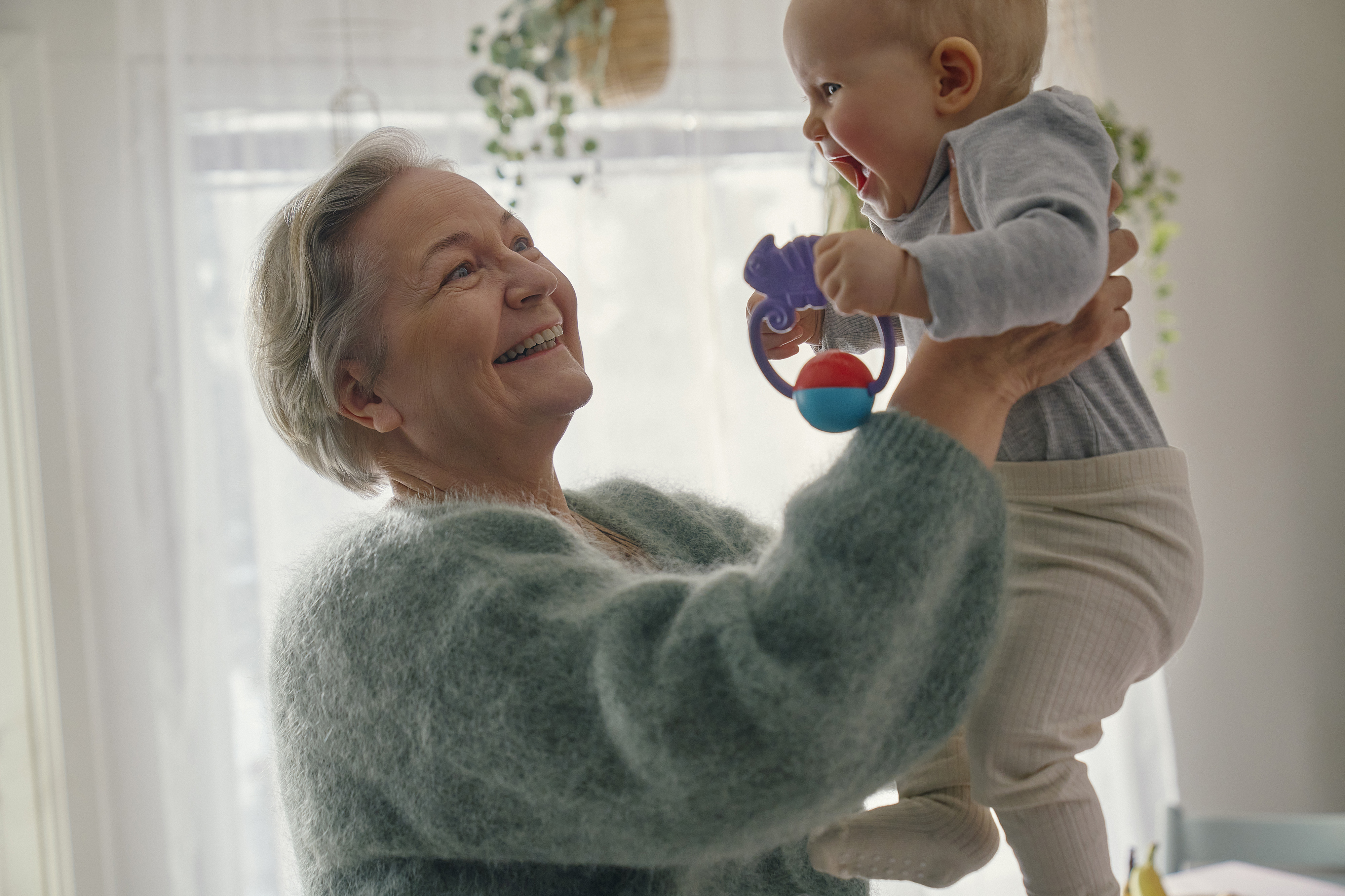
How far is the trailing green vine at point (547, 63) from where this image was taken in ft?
7.11

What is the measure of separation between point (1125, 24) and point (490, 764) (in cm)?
328

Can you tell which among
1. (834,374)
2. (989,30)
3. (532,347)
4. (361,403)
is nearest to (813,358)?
(834,374)

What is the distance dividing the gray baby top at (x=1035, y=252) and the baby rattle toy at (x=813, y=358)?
0.22ft

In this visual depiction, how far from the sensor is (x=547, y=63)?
7.25 ft

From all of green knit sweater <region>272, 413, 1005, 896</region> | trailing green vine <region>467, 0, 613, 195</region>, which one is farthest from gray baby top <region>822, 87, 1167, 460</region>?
trailing green vine <region>467, 0, 613, 195</region>

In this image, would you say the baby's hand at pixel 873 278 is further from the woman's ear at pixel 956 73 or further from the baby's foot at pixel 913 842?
the baby's foot at pixel 913 842

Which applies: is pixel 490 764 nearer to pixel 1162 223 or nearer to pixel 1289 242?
pixel 1162 223

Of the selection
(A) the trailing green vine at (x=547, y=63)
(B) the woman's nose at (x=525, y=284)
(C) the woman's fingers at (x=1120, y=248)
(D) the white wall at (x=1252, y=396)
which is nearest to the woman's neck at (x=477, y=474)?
(B) the woman's nose at (x=525, y=284)

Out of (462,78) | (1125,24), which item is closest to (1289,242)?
(1125,24)

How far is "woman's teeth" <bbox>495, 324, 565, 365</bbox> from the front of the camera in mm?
1185

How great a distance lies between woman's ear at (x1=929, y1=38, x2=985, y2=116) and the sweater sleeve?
0.04 meters

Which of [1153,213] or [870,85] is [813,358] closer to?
[870,85]

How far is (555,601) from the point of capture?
2.84 feet

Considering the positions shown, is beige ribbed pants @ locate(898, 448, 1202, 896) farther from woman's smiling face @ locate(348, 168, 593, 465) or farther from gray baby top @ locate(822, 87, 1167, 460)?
woman's smiling face @ locate(348, 168, 593, 465)
